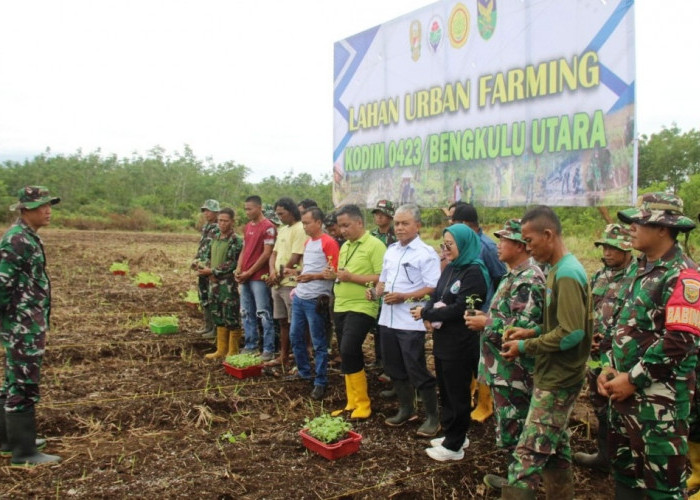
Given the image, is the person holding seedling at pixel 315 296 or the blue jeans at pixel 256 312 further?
the blue jeans at pixel 256 312

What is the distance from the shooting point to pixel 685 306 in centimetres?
247

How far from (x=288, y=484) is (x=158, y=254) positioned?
49.3 ft

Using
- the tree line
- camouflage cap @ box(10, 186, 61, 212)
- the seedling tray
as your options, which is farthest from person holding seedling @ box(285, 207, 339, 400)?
the tree line

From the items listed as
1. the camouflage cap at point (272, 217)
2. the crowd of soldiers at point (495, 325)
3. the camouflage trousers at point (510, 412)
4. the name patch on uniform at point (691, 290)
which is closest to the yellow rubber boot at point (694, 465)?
the crowd of soldiers at point (495, 325)

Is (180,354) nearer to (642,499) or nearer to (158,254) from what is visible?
(642,499)

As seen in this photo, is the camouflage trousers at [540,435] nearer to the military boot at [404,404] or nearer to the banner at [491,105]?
the military boot at [404,404]

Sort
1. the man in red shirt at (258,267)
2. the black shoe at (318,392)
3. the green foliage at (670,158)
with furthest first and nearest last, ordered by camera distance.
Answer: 1. the green foliage at (670,158)
2. the man in red shirt at (258,267)
3. the black shoe at (318,392)

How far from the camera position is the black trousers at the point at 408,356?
432cm

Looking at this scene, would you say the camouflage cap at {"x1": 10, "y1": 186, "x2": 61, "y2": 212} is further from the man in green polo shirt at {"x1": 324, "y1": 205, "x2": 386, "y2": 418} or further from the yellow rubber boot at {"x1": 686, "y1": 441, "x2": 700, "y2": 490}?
the yellow rubber boot at {"x1": 686, "y1": 441, "x2": 700, "y2": 490}

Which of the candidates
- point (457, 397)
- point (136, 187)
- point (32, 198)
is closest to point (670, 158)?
point (457, 397)

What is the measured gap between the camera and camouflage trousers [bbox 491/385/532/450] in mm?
3234

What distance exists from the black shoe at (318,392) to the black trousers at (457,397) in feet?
5.47

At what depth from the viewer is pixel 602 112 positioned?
4816mm

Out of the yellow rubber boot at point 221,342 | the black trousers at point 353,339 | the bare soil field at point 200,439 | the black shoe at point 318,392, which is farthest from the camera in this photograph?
the yellow rubber boot at point 221,342
